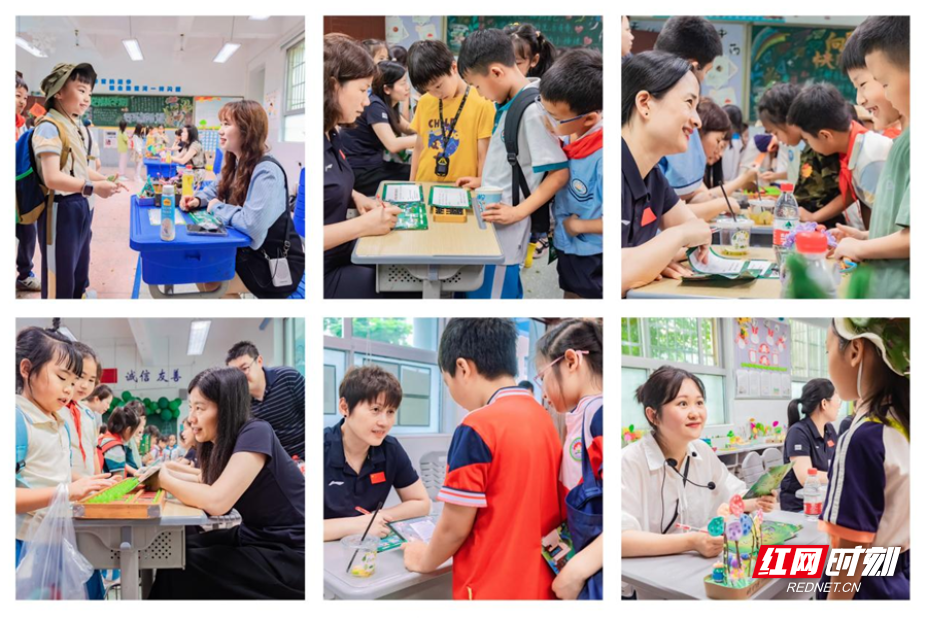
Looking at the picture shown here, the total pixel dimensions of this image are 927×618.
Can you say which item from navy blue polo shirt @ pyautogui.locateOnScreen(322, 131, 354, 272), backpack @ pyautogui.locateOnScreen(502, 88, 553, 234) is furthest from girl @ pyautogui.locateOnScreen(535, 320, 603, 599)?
navy blue polo shirt @ pyautogui.locateOnScreen(322, 131, 354, 272)

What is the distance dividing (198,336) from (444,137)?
3.18 ft

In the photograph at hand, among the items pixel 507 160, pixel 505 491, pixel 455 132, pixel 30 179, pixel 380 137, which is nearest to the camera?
pixel 505 491

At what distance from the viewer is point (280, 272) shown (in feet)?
6.12

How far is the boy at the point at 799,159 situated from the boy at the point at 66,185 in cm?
185

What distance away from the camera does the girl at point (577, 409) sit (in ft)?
5.72

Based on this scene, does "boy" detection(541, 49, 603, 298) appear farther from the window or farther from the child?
the child

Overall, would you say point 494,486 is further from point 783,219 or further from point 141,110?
point 141,110

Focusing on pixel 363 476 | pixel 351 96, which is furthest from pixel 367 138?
pixel 363 476

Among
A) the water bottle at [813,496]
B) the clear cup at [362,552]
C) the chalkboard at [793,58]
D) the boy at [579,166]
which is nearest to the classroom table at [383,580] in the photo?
the clear cup at [362,552]

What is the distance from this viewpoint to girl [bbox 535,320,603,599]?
174cm

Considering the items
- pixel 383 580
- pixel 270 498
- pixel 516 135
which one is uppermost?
pixel 516 135

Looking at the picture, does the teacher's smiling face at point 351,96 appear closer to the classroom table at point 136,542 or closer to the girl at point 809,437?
the classroom table at point 136,542

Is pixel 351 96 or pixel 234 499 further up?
pixel 351 96
